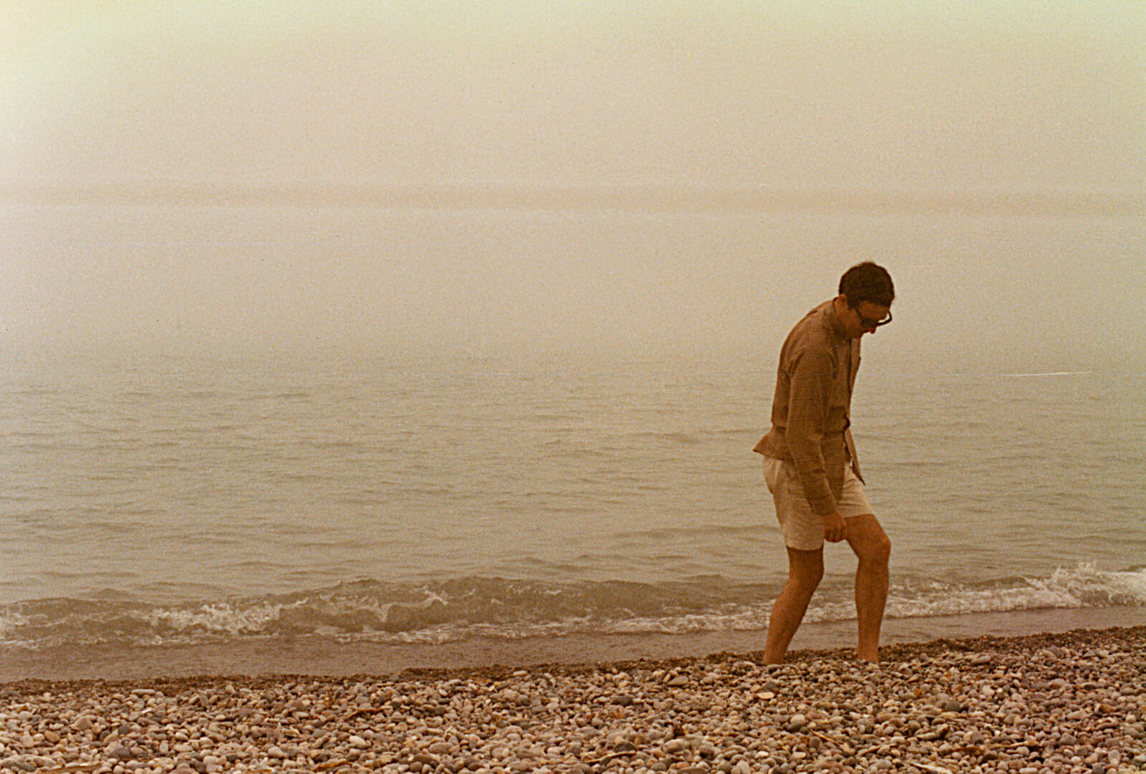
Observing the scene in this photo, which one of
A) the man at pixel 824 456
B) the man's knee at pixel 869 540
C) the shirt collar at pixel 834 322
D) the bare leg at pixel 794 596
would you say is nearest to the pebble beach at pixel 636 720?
the bare leg at pixel 794 596

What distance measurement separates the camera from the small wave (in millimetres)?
4797

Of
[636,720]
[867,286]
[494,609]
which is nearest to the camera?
[636,720]

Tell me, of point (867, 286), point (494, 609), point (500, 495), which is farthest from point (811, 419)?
point (500, 495)

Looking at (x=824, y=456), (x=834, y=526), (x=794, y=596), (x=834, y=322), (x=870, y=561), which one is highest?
(x=834, y=322)

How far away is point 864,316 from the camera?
3113mm

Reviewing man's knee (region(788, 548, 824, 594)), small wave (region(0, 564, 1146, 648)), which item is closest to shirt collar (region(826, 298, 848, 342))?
man's knee (region(788, 548, 824, 594))

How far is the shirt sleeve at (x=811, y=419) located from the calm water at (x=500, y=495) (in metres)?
1.83

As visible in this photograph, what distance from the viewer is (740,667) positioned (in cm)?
337

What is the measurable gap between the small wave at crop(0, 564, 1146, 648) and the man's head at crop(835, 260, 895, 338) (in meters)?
2.07

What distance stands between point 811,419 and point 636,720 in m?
0.95

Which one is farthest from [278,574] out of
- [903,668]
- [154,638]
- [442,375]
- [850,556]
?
[442,375]

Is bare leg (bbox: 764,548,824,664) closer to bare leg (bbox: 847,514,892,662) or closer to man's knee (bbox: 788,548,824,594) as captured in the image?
man's knee (bbox: 788,548,824,594)

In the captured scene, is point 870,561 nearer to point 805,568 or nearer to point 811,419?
point 805,568

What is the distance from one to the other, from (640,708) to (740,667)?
1.50ft
